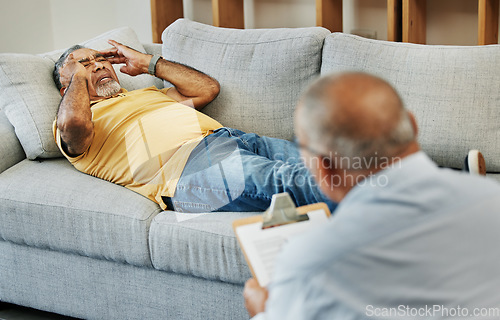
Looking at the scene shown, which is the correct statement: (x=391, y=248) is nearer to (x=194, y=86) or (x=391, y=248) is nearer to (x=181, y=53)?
(x=194, y=86)

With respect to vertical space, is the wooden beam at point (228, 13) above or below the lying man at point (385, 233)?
above

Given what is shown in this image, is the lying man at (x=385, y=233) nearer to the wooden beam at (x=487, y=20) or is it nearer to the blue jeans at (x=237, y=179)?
the blue jeans at (x=237, y=179)

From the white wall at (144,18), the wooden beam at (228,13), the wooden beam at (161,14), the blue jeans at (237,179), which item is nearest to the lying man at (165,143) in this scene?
the blue jeans at (237,179)

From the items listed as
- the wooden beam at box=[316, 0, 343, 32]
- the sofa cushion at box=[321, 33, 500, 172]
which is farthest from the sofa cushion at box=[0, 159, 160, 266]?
the wooden beam at box=[316, 0, 343, 32]

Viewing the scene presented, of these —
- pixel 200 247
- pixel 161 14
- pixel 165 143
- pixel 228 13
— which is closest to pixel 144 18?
pixel 161 14

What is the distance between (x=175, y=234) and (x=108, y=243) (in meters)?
0.24

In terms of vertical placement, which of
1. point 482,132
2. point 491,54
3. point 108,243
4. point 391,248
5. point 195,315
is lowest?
point 195,315

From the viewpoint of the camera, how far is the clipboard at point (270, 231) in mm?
963

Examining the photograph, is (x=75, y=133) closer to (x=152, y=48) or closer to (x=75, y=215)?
(x=75, y=215)

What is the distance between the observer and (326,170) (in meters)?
0.80

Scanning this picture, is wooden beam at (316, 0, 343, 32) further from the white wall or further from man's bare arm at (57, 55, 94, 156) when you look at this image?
man's bare arm at (57, 55, 94, 156)

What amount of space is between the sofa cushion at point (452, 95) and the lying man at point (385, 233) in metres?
1.17

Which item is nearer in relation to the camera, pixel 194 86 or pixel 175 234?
pixel 175 234

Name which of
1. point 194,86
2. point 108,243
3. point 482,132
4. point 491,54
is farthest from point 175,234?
point 491,54
